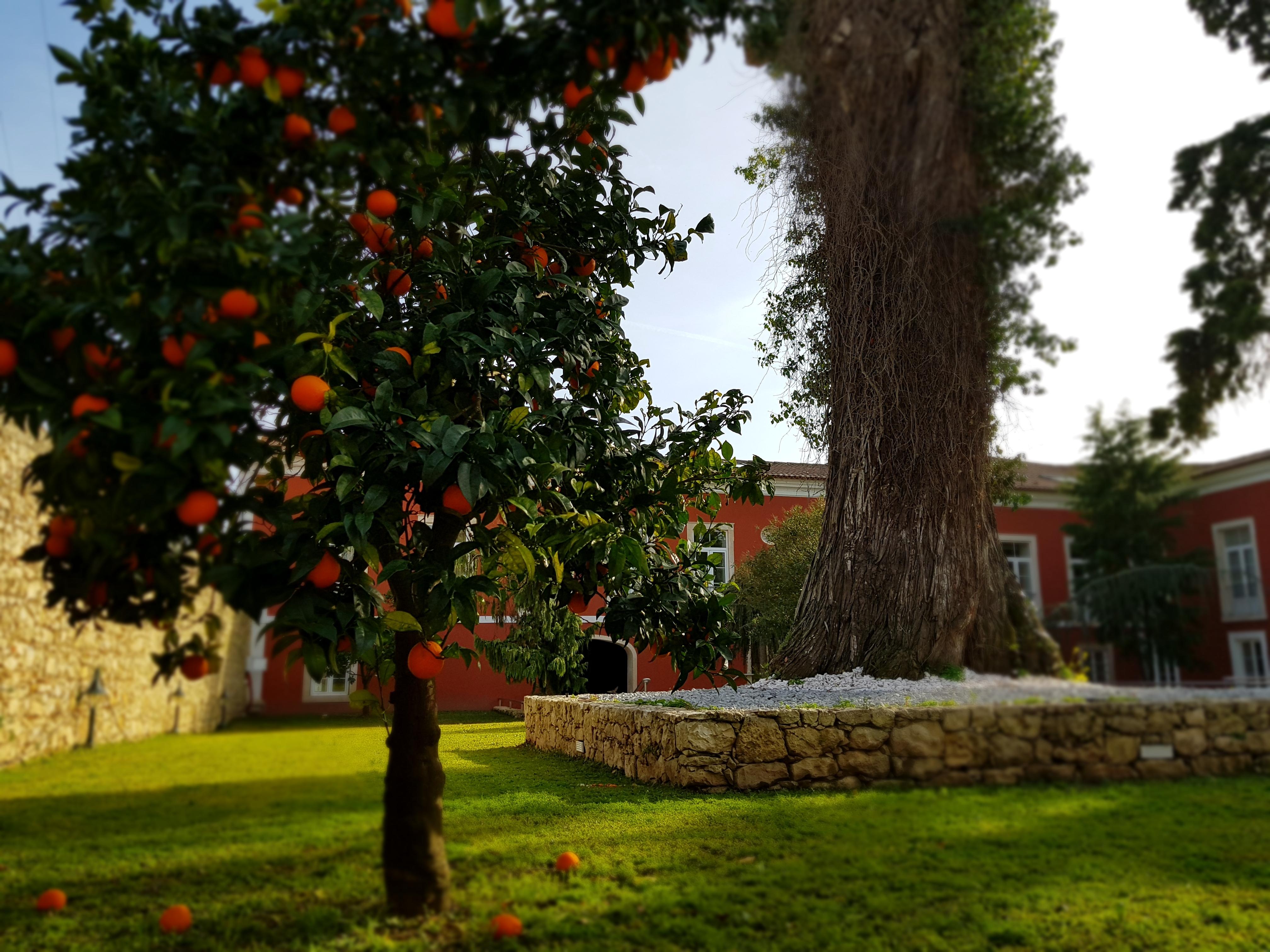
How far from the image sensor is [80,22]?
1569 millimetres

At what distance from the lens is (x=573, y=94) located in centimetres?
185

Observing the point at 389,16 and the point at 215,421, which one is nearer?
the point at 215,421

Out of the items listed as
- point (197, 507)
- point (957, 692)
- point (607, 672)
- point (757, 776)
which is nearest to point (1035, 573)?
point (957, 692)

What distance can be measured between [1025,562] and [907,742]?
165 cm

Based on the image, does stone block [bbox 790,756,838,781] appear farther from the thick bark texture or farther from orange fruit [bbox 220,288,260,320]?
orange fruit [bbox 220,288,260,320]

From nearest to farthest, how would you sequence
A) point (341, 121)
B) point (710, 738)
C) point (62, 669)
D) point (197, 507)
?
point (197, 507) → point (341, 121) → point (62, 669) → point (710, 738)

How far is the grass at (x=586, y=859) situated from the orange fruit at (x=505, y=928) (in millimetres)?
37

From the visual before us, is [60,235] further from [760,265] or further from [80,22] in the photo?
[760,265]

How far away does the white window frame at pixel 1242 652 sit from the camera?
1.59 meters

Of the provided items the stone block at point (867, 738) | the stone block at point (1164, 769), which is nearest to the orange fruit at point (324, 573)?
the stone block at point (1164, 769)

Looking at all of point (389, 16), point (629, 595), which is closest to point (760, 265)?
point (629, 595)

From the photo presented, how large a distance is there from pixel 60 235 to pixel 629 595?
1.59 m

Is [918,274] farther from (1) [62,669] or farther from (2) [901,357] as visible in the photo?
(1) [62,669]

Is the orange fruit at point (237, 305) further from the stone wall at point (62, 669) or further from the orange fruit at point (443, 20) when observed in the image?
the orange fruit at point (443, 20)
